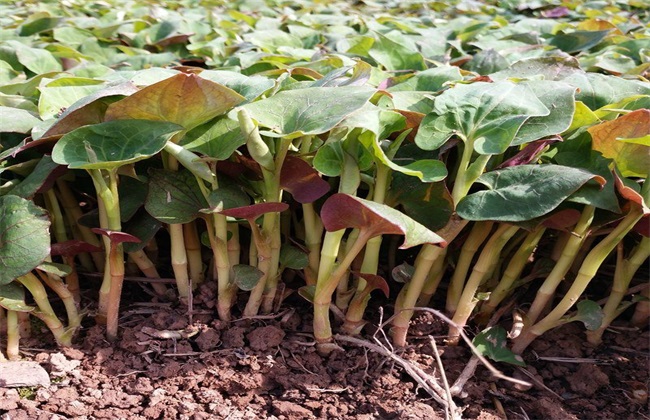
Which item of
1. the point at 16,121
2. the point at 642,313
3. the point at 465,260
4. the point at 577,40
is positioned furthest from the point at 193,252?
the point at 577,40

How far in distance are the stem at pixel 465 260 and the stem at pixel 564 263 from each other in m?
0.12

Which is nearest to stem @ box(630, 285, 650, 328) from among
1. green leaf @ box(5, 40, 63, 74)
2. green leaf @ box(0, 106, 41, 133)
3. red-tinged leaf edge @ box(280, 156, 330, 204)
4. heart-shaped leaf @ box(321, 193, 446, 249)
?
heart-shaped leaf @ box(321, 193, 446, 249)

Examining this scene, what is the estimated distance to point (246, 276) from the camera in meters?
1.03

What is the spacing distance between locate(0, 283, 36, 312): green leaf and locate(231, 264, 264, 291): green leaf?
32 cm

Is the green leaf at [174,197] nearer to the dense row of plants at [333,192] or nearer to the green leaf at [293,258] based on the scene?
the dense row of plants at [333,192]

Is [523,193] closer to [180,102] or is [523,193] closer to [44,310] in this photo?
[180,102]

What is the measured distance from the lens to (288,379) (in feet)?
3.40

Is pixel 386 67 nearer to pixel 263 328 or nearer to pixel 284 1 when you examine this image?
pixel 263 328

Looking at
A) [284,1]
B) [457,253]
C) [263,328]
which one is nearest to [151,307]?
[263,328]

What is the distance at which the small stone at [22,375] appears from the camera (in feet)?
3.25

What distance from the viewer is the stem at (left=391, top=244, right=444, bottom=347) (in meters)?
1.02

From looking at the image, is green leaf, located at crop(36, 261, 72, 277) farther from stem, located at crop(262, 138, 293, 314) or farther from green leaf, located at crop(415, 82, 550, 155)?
green leaf, located at crop(415, 82, 550, 155)

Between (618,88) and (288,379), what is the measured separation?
796 millimetres

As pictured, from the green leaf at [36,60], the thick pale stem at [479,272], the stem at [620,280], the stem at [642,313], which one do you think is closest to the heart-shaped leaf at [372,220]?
the thick pale stem at [479,272]
